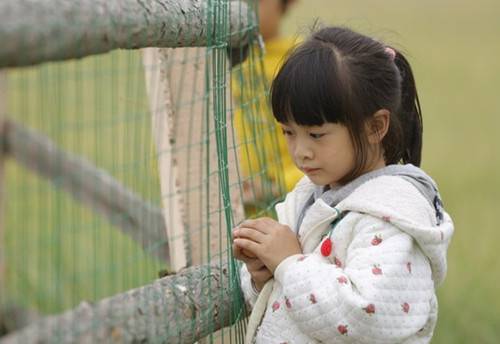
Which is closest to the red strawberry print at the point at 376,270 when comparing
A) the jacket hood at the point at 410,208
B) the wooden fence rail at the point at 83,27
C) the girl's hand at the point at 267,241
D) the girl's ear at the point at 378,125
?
the jacket hood at the point at 410,208

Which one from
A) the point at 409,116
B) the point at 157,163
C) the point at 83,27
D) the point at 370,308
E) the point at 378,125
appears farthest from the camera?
the point at 157,163

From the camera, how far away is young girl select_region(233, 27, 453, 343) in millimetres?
2297

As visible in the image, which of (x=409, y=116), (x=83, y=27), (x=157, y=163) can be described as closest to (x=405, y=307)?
(x=409, y=116)

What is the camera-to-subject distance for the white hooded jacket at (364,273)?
2.29 metres

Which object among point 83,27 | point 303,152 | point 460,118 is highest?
point 83,27

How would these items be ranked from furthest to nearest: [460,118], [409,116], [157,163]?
[460,118], [157,163], [409,116]

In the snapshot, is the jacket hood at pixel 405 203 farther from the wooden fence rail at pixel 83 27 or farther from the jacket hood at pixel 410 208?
the wooden fence rail at pixel 83 27

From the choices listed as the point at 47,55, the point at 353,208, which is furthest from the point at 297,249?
the point at 47,55

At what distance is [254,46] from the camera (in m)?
3.19

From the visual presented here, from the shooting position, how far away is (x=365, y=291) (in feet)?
7.45

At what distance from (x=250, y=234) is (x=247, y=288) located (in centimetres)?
22

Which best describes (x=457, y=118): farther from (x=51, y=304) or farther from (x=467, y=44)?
(x=51, y=304)

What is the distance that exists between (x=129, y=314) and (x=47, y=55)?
1.89 feet

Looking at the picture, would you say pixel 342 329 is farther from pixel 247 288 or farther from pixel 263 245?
pixel 247 288
